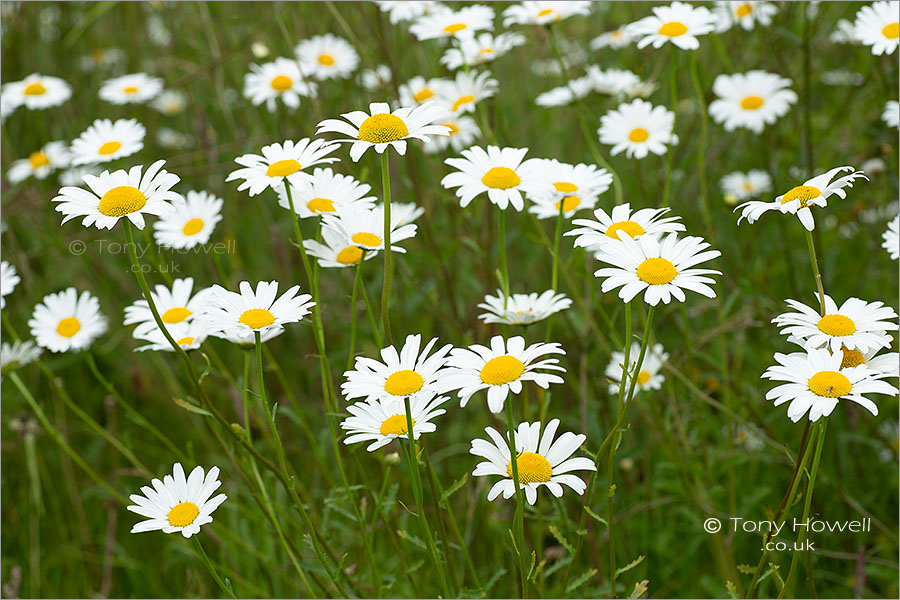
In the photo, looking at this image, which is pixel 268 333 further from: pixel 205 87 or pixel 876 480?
pixel 205 87

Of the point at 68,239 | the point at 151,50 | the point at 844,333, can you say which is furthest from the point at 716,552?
the point at 151,50

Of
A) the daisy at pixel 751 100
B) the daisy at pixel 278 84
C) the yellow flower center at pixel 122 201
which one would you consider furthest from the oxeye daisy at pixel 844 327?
the daisy at pixel 278 84

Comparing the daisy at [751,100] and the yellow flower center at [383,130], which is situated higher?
the daisy at [751,100]

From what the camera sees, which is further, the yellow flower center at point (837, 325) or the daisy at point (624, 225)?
the daisy at point (624, 225)

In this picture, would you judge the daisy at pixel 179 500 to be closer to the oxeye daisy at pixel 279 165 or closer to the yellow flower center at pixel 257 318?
the yellow flower center at pixel 257 318

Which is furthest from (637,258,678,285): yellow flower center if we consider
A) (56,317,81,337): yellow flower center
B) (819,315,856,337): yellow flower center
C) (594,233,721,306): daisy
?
(56,317,81,337): yellow flower center

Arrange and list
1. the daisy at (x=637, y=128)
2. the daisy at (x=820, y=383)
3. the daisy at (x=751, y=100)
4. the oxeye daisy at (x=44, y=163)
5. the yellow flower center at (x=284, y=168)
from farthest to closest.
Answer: the oxeye daisy at (x=44, y=163)
the daisy at (x=751, y=100)
the daisy at (x=637, y=128)
the yellow flower center at (x=284, y=168)
the daisy at (x=820, y=383)

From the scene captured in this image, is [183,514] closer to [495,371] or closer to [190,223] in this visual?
[495,371]
